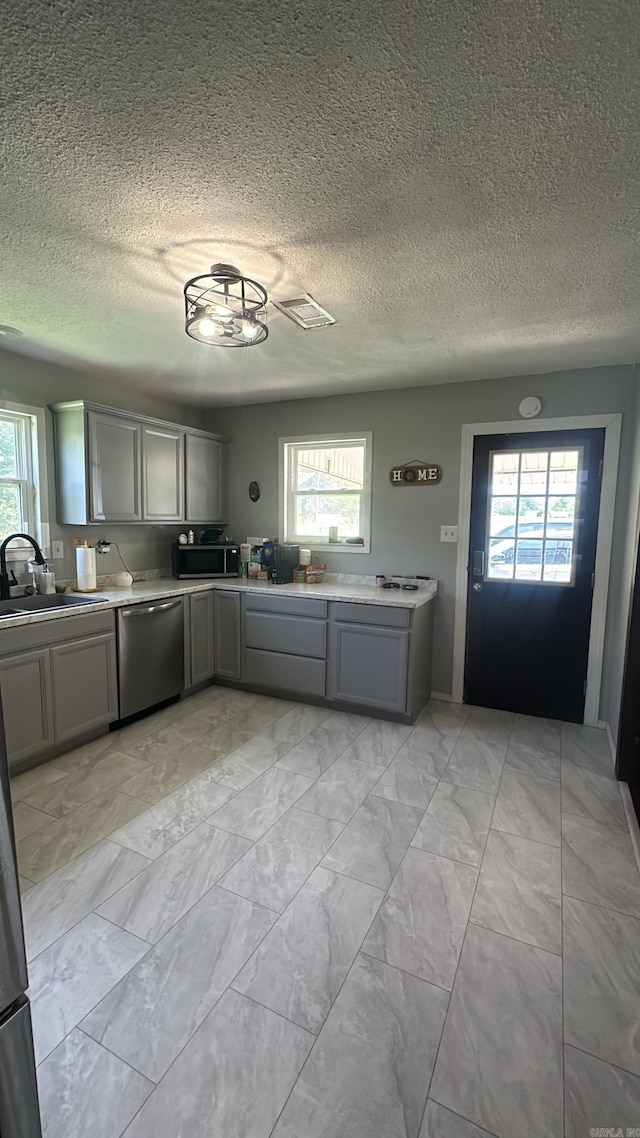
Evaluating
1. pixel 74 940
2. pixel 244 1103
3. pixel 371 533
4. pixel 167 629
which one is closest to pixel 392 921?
pixel 244 1103

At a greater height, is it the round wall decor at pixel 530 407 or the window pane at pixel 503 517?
the round wall decor at pixel 530 407

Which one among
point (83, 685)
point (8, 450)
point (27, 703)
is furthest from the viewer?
point (8, 450)

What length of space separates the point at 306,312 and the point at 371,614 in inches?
74.7

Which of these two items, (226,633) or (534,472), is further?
(226,633)

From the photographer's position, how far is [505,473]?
345 centimetres

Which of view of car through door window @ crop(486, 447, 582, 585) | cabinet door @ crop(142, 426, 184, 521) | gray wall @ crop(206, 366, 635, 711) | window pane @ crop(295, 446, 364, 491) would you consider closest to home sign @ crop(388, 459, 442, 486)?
gray wall @ crop(206, 366, 635, 711)

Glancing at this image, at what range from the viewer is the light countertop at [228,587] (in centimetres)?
282

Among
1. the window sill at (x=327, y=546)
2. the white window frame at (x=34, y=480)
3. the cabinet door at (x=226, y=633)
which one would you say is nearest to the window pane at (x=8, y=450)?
the white window frame at (x=34, y=480)

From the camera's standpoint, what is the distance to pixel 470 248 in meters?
1.77

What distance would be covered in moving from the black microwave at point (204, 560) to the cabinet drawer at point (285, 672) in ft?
2.69

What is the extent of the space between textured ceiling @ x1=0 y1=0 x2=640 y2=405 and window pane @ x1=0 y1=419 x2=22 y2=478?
873mm

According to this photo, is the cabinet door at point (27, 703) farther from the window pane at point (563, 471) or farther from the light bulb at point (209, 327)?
the window pane at point (563, 471)

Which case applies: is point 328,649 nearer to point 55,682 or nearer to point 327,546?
point 327,546

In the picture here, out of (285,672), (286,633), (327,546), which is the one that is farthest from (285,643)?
(327,546)
